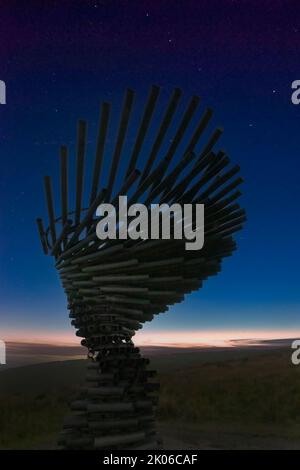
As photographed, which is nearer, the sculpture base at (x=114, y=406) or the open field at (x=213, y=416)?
the sculpture base at (x=114, y=406)

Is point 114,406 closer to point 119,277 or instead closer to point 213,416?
point 119,277

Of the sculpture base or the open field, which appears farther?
the open field

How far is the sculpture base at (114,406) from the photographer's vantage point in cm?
764

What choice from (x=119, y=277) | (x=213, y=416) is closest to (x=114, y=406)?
(x=119, y=277)

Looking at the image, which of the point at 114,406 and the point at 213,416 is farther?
the point at 213,416

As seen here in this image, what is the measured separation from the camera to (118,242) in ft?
25.6

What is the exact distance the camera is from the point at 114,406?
764cm

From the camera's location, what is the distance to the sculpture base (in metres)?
7.64

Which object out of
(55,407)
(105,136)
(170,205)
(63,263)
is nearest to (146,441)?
(63,263)

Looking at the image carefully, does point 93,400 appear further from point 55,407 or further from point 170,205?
point 55,407

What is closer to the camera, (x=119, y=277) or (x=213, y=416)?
(x=119, y=277)

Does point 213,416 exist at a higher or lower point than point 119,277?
lower

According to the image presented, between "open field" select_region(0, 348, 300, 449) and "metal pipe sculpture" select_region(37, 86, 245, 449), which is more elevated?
"metal pipe sculpture" select_region(37, 86, 245, 449)
